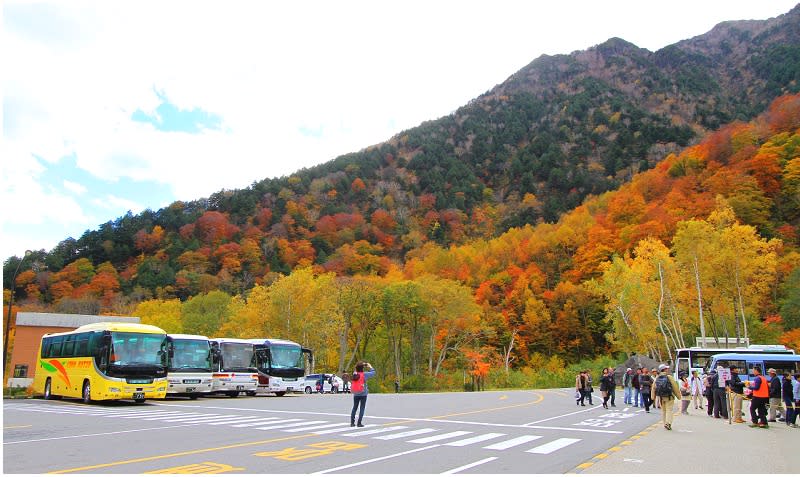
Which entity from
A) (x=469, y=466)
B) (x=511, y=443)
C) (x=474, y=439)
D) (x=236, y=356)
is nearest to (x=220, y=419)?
(x=474, y=439)

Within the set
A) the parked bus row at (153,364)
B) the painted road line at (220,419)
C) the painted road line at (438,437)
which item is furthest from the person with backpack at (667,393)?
the parked bus row at (153,364)

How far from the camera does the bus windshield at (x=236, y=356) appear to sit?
98.3 feet

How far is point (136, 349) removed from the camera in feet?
74.6

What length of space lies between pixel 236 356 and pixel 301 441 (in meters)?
19.4

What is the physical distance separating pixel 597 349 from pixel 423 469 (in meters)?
65.8

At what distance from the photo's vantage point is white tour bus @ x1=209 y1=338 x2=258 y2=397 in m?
29.3

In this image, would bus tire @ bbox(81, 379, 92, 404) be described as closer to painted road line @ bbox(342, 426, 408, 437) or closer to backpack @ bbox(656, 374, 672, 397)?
painted road line @ bbox(342, 426, 408, 437)

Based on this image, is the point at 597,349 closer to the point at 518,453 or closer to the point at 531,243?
the point at 531,243

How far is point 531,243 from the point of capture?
89.2 m

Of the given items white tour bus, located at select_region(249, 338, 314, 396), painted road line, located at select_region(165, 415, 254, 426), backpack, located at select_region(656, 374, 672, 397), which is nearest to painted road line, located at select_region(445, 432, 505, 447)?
backpack, located at select_region(656, 374, 672, 397)

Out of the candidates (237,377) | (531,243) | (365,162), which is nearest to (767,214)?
(531,243)

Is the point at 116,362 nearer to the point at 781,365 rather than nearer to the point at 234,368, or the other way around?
the point at 234,368

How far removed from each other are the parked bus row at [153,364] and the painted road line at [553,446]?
657 inches

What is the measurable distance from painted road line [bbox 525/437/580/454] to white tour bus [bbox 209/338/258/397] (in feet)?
67.3
